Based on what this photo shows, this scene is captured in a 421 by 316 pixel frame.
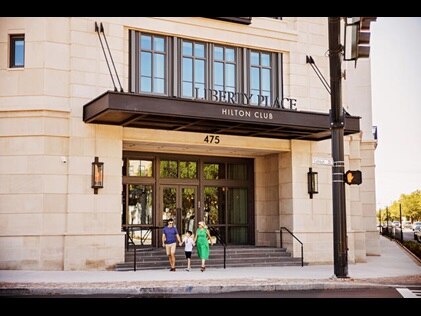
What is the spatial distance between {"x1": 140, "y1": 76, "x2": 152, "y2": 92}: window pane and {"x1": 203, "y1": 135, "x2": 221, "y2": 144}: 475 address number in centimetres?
272

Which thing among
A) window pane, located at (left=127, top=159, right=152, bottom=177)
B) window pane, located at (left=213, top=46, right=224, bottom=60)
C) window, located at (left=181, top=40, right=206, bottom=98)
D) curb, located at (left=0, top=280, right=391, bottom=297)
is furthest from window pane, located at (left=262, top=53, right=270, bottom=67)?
curb, located at (left=0, top=280, right=391, bottom=297)

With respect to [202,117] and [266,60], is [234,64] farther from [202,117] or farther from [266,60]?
[202,117]

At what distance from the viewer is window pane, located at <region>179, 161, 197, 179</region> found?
24.7 m

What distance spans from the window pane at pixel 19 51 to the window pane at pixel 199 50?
19.5ft

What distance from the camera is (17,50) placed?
20406 mm

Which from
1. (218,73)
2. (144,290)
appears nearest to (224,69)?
(218,73)

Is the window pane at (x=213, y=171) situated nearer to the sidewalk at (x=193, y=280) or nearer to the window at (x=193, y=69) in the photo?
the window at (x=193, y=69)

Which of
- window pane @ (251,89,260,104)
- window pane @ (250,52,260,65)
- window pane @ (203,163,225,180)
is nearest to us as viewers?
window pane @ (251,89,260,104)

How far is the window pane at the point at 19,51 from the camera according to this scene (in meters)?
20.3

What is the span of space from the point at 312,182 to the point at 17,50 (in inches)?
452

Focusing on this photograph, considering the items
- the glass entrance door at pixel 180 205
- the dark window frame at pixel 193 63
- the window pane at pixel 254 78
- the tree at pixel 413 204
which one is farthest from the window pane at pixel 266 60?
the tree at pixel 413 204

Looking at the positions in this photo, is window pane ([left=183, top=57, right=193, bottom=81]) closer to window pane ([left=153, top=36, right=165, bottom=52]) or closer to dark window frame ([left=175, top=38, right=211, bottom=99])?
dark window frame ([left=175, top=38, right=211, bottom=99])
